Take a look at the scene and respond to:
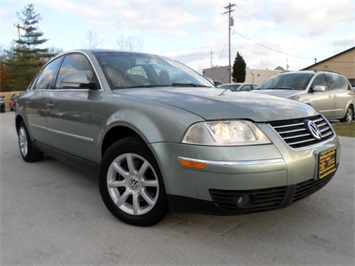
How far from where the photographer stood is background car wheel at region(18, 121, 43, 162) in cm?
496

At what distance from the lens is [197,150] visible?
2.28 metres

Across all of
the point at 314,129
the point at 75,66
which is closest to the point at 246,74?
the point at 75,66

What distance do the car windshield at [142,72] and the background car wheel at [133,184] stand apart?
769mm

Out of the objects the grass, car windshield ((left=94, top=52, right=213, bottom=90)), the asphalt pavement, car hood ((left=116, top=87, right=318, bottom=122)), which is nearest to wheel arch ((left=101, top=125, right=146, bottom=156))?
car hood ((left=116, top=87, right=318, bottom=122))

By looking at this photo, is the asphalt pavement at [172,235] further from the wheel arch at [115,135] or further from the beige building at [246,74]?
the beige building at [246,74]

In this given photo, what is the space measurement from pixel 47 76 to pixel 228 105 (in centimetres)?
303

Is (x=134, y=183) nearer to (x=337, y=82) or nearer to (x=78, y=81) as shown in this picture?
(x=78, y=81)

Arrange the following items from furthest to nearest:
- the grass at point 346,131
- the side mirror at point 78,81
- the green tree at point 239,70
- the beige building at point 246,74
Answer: the beige building at point 246,74 → the green tree at point 239,70 → the grass at point 346,131 → the side mirror at point 78,81

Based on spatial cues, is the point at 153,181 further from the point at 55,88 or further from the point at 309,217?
the point at 55,88

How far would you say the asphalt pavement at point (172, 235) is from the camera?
2.29 meters

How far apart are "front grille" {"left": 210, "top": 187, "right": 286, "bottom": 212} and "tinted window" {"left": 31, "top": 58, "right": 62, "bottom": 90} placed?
9.79ft

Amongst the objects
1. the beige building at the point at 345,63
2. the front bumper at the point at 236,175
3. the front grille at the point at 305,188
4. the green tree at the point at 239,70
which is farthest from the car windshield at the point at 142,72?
the green tree at the point at 239,70

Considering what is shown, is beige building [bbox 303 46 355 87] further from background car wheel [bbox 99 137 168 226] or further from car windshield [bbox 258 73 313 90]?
background car wheel [bbox 99 137 168 226]

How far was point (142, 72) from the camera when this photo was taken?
3.61 metres
